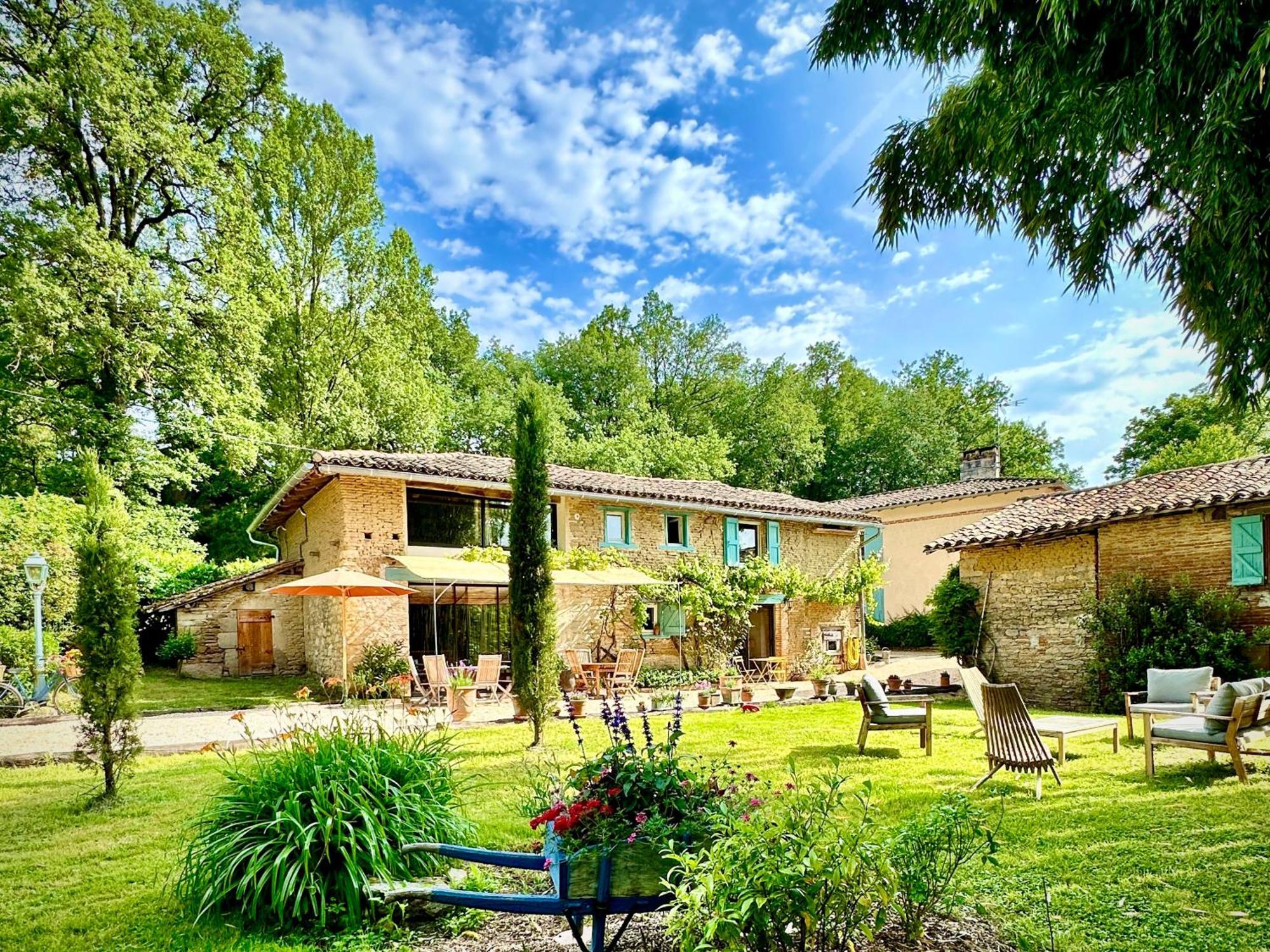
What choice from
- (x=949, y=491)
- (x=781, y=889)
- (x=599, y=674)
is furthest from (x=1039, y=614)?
(x=781, y=889)

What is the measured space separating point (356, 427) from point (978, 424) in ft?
104

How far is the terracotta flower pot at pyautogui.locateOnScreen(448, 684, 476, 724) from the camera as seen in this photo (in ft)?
37.1

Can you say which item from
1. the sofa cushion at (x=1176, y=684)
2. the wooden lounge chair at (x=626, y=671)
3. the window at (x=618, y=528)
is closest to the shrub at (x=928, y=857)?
the sofa cushion at (x=1176, y=684)

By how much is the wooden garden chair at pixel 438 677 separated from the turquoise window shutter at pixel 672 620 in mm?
6443

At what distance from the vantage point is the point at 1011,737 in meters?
6.73

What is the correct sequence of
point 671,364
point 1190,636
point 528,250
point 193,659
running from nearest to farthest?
1. point 1190,636
2. point 193,659
3. point 528,250
4. point 671,364

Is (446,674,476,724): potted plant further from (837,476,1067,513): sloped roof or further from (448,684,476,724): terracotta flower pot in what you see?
(837,476,1067,513): sloped roof

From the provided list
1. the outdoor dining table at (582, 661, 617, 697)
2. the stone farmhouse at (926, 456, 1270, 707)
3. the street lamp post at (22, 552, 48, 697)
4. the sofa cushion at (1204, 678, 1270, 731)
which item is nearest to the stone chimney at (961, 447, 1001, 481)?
the stone farmhouse at (926, 456, 1270, 707)

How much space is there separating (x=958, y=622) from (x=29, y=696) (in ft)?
56.9

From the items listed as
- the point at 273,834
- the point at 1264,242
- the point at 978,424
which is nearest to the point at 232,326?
the point at 273,834

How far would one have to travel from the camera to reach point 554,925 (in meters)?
3.79

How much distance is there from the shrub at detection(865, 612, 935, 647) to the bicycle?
72.9 ft

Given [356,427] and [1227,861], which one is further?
[356,427]

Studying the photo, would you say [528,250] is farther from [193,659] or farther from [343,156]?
[193,659]
